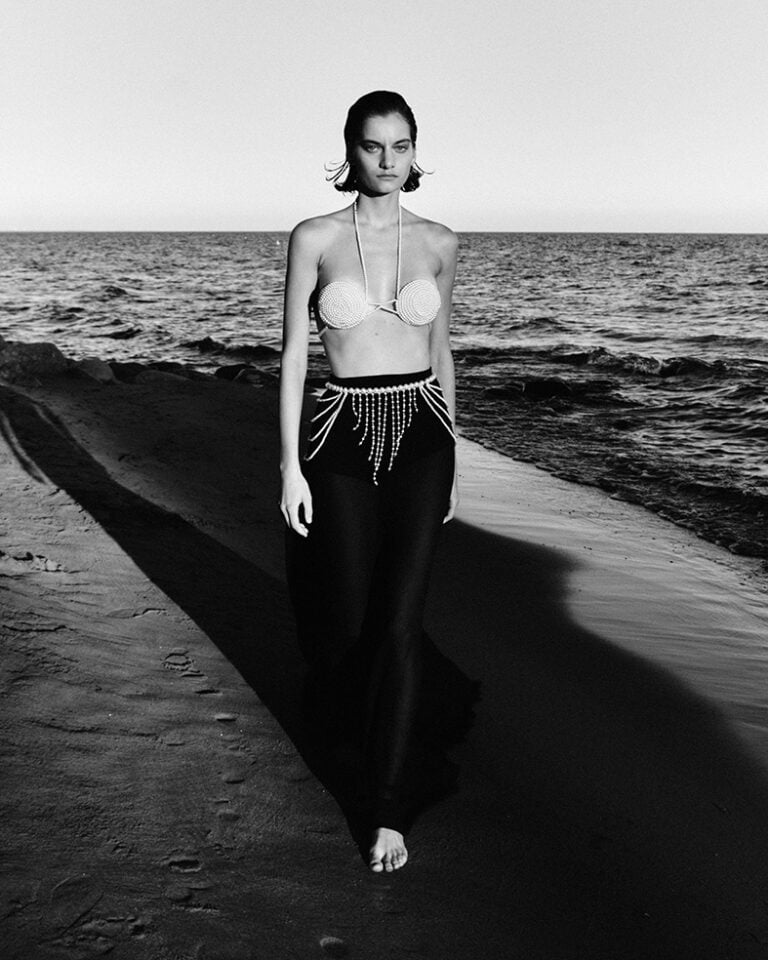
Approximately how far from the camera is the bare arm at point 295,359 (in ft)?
9.08

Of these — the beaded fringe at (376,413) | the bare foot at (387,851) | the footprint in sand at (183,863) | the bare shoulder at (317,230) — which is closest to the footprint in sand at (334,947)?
the bare foot at (387,851)

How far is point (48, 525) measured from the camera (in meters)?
4.97

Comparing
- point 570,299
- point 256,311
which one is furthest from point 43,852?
point 570,299

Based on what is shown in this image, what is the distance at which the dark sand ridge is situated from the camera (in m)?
2.35

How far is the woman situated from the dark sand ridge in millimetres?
349

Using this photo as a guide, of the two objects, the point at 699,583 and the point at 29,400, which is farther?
the point at 29,400

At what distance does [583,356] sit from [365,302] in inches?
679

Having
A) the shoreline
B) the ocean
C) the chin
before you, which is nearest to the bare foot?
the chin

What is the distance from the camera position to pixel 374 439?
277 cm

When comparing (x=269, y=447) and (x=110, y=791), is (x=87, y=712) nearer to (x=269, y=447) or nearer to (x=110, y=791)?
(x=110, y=791)

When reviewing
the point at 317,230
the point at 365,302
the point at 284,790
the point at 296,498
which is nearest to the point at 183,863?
the point at 284,790

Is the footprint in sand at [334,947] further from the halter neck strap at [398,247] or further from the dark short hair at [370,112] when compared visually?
the dark short hair at [370,112]

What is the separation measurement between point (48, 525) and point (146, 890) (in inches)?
122

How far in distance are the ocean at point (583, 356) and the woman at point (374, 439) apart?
4518 millimetres
